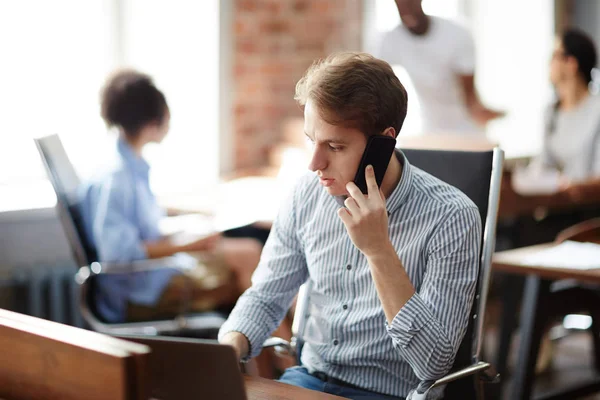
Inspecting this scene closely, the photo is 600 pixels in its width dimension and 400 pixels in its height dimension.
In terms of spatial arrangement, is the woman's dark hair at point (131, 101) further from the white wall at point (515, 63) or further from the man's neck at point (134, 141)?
the white wall at point (515, 63)

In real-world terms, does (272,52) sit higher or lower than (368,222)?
higher

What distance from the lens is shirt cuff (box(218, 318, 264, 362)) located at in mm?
1575

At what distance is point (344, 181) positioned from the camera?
4.64 feet

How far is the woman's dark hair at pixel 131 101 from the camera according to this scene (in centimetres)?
269

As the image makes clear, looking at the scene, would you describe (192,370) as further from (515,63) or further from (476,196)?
(515,63)

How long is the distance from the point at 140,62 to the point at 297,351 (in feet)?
8.22

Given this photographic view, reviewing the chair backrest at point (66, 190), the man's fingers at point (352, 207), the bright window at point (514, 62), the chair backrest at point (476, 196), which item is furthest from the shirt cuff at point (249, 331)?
the bright window at point (514, 62)

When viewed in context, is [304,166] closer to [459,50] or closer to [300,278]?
[459,50]

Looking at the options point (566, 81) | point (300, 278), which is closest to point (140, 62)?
point (566, 81)

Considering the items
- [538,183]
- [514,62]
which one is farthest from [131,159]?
[514,62]

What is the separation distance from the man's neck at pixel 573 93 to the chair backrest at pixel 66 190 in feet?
7.18

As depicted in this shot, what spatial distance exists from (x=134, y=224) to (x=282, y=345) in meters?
1.14

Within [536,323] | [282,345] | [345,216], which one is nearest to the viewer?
[345,216]

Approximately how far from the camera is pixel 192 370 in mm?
1085
